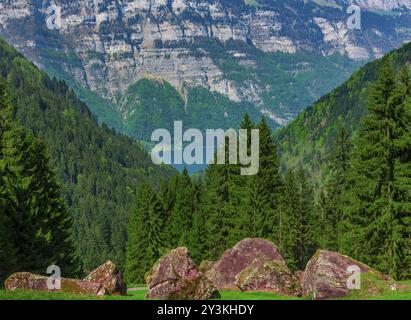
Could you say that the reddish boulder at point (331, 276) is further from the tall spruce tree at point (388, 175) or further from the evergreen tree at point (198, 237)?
the evergreen tree at point (198, 237)

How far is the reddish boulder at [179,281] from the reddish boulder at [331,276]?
18.5 ft

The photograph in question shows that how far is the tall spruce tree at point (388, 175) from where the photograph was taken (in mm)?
45750

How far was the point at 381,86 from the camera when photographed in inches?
1842

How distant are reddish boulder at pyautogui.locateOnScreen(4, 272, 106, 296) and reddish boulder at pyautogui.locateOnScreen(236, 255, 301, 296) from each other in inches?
399

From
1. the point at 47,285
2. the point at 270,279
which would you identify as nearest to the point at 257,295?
the point at 270,279

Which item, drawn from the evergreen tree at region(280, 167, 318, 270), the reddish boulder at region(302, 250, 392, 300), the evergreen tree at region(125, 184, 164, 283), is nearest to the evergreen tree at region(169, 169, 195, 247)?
the evergreen tree at region(125, 184, 164, 283)

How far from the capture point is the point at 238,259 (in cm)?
4925

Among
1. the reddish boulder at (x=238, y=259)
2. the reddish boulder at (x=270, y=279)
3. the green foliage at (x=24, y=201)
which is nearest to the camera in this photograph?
the reddish boulder at (x=270, y=279)

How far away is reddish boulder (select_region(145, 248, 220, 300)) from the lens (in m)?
36.3

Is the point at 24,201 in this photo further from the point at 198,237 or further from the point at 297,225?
the point at 297,225

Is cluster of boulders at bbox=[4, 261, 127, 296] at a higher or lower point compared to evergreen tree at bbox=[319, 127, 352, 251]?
lower

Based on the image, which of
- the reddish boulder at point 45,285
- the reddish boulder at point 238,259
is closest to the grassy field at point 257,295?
the reddish boulder at point 45,285

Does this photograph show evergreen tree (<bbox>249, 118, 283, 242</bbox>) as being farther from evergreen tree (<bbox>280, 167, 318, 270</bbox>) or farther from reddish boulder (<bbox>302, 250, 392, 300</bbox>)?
reddish boulder (<bbox>302, 250, 392, 300</bbox>)
